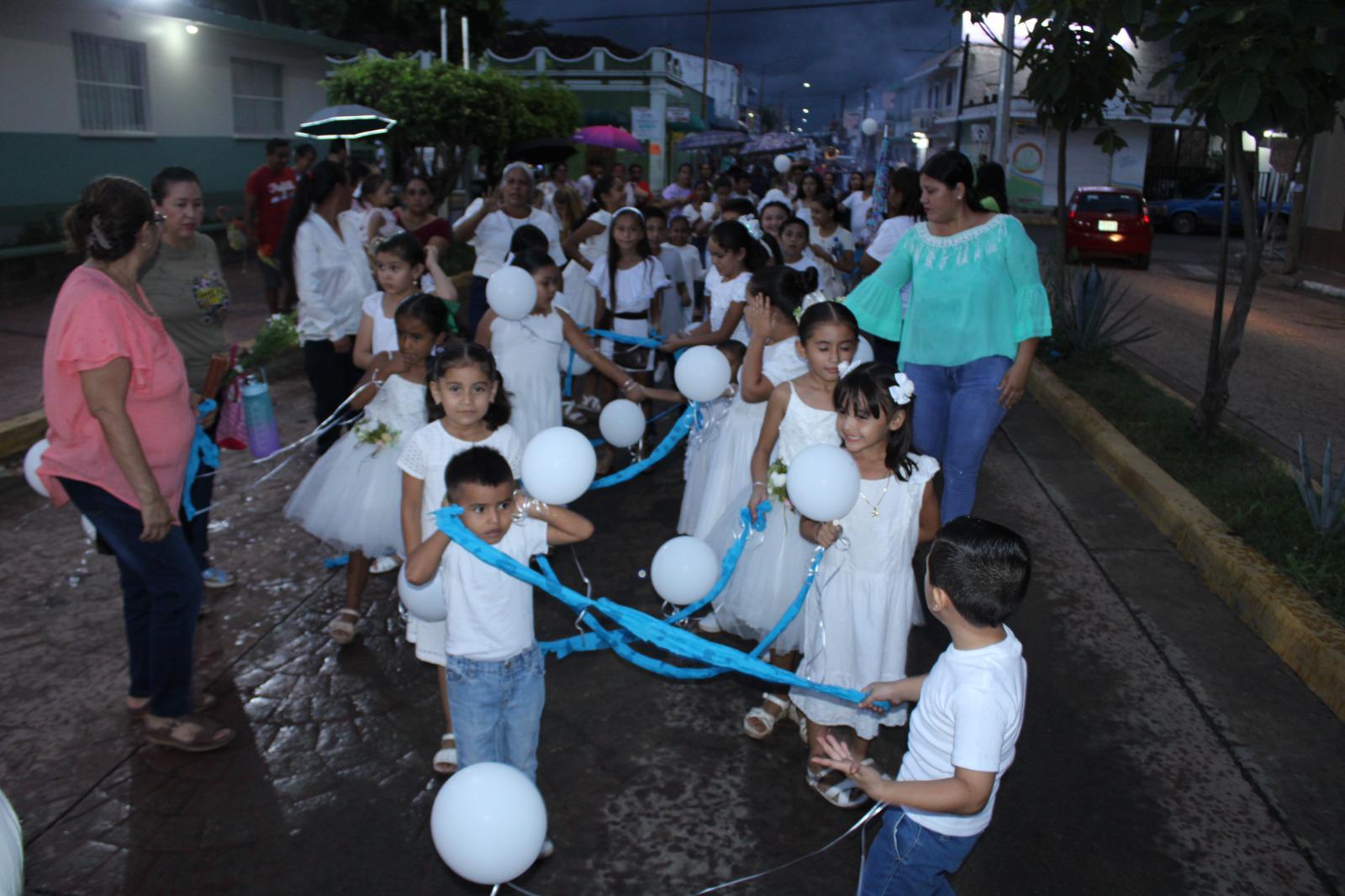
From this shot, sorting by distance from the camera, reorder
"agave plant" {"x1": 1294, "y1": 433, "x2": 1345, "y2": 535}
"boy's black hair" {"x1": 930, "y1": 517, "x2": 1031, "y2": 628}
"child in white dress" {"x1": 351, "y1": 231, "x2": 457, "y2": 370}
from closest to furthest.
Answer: "boy's black hair" {"x1": 930, "y1": 517, "x2": 1031, "y2": 628} < "child in white dress" {"x1": 351, "y1": 231, "x2": 457, "y2": 370} < "agave plant" {"x1": 1294, "y1": 433, "x2": 1345, "y2": 535}

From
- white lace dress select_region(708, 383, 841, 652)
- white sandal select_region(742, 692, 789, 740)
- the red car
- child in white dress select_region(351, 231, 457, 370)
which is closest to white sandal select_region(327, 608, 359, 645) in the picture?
child in white dress select_region(351, 231, 457, 370)

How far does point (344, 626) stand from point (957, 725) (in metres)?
3.09

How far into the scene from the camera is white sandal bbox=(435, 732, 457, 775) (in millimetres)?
3641

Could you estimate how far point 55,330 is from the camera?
11.0 ft

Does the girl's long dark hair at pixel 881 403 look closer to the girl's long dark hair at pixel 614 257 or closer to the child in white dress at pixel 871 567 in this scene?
the child in white dress at pixel 871 567

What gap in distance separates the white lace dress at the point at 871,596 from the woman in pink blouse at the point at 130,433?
2.22 meters

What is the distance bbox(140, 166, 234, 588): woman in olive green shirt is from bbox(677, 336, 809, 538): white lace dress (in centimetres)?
223

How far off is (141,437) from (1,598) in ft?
6.79

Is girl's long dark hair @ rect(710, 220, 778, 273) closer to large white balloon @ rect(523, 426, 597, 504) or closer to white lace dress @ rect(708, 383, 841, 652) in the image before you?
white lace dress @ rect(708, 383, 841, 652)

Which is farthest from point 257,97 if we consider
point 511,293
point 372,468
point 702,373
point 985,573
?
point 985,573

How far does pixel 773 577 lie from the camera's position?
4.27 meters

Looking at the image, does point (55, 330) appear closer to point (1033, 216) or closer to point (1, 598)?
point (1, 598)

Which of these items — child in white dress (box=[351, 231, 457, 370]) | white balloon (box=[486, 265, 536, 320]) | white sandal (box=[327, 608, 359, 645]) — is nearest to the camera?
white sandal (box=[327, 608, 359, 645])

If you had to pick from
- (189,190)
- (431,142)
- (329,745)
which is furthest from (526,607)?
(431,142)
